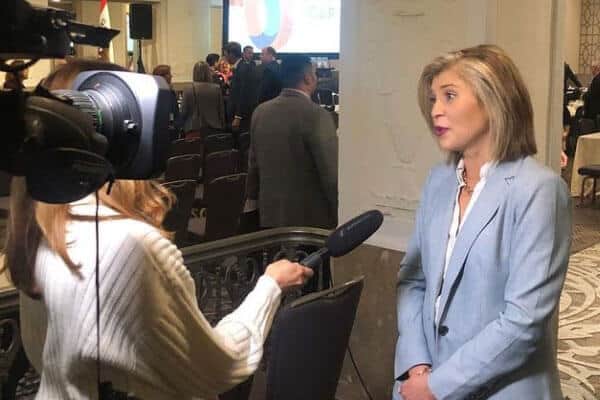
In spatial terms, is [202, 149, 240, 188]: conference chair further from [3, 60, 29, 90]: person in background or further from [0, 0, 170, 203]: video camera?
[3, 60, 29, 90]: person in background

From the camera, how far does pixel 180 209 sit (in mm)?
4230

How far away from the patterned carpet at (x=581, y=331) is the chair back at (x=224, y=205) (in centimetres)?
183

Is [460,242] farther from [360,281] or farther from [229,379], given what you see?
[229,379]

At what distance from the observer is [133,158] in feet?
3.76

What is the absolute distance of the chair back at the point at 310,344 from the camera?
1926 millimetres

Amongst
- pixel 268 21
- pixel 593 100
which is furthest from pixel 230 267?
pixel 593 100

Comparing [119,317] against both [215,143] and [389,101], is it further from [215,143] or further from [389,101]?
[215,143]

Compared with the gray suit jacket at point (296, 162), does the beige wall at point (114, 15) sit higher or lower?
higher

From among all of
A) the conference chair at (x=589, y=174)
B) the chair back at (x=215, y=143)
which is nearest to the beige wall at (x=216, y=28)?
the chair back at (x=215, y=143)

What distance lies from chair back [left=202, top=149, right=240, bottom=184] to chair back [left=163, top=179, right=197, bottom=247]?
100 centimetres

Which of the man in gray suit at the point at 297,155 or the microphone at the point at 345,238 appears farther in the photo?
the man in gray suit at the point at 297,155

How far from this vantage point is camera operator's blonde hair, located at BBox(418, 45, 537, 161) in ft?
5.64

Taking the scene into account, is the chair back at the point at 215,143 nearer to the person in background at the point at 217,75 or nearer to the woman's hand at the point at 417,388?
the person in background at the point at 217,75

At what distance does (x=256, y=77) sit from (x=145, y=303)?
7.11m
